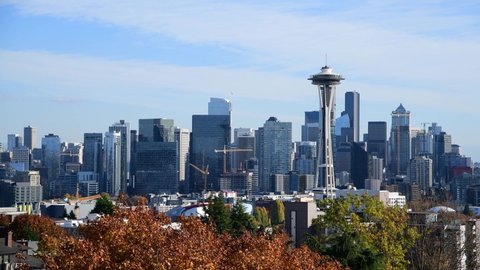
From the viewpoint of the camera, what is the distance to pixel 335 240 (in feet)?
137

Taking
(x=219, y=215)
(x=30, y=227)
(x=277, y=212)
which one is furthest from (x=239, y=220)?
(x=277, y=212)

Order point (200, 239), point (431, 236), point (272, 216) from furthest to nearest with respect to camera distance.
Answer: point (272, 216) → point (431, 236) → point (200, 239)

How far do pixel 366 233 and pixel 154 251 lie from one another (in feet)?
63.3

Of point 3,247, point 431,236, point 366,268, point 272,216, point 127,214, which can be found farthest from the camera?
point 272,216

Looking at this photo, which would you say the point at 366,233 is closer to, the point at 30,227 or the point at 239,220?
the point at 239,220

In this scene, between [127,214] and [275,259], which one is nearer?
[275,259]

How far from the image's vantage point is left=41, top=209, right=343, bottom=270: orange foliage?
2720 centimetres

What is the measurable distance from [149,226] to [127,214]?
221 centimetres

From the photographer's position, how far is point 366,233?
1834 inches

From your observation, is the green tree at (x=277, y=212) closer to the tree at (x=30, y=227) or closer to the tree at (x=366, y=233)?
the tree at (x=30, y=227)

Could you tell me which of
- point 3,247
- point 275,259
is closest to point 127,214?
point 275,259

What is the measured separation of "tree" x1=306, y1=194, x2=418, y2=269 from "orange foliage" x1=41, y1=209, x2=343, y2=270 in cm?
372

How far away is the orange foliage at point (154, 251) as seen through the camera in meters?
27.2

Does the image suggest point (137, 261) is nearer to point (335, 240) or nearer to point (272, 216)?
point (335, 240)
